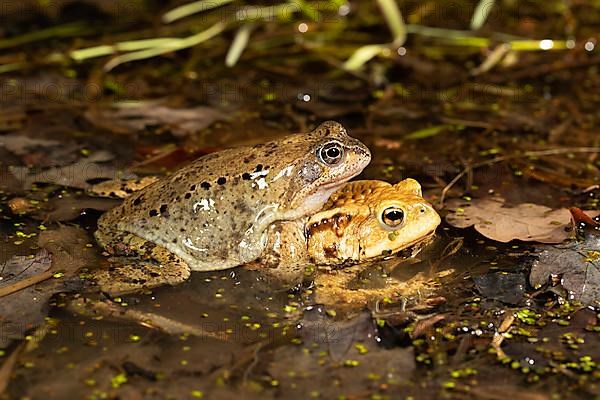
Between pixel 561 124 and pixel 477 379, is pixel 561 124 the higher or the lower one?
the higher one

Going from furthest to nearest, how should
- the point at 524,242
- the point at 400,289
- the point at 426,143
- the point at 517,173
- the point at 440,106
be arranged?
the point at 440,106 → the point at 426,143 → the point at 517,173 → the point at 524,242 → the point at 400,289

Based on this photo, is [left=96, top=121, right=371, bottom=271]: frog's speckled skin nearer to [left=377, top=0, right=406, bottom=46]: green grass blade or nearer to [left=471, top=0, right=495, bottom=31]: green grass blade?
[left=377, top=0, right=406, bottom=46]: green grass blade

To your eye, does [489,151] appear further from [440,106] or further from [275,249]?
[275,249]

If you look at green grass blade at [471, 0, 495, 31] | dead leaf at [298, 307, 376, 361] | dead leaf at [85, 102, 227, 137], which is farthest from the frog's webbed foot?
green grass blade at [471, 0, 495, 31]

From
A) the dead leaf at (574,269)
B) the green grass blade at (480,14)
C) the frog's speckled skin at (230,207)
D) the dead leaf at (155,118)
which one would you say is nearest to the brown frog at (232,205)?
the frog's speckled skin at (230,207)

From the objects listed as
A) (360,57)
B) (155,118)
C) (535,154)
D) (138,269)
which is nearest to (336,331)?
(138,269)

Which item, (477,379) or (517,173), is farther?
(517,173)

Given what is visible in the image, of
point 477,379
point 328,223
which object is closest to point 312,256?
point 328,223
